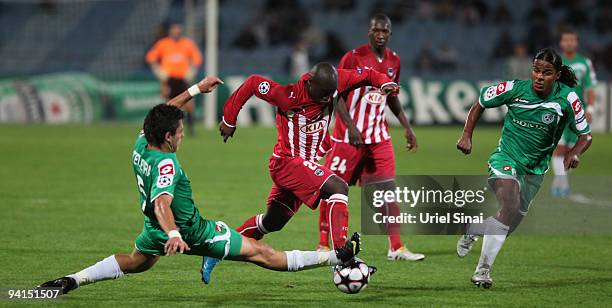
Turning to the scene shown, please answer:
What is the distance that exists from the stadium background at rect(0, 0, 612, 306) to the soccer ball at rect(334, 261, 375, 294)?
17 cm

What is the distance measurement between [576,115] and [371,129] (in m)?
2.28

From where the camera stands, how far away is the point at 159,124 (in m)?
6.61

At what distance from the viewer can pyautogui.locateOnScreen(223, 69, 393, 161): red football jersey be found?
793 centimetres

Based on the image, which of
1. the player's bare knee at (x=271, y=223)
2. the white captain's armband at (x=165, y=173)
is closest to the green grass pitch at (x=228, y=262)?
the player's bare knee at (x=271, y=223)

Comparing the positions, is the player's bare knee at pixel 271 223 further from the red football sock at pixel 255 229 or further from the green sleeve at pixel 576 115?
the green sleeve at pixel 576 115

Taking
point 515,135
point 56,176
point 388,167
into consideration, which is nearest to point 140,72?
point 56,176

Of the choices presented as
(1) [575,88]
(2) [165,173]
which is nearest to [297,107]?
(2) [165,173]

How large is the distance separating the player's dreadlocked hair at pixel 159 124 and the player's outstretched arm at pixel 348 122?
2.21 m

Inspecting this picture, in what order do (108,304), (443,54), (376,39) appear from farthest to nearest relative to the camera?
(443,54)
(376,39)
(108,304)

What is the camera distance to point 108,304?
7.05 meters

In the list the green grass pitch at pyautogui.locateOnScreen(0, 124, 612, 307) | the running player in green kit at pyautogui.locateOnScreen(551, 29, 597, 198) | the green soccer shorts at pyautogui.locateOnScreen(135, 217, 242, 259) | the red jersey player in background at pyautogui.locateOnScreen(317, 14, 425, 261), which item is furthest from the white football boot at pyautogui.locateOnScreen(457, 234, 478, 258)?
the running player in green kit at pyautogui.locateOnScreen(551, 29, 597, 198)

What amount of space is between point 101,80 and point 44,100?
5.09ft

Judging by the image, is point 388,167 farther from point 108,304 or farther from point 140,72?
point 140,72

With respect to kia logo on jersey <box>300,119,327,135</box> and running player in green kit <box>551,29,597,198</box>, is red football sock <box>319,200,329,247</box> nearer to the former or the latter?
kia logo on jersey <box>300,119,327,135</box>
